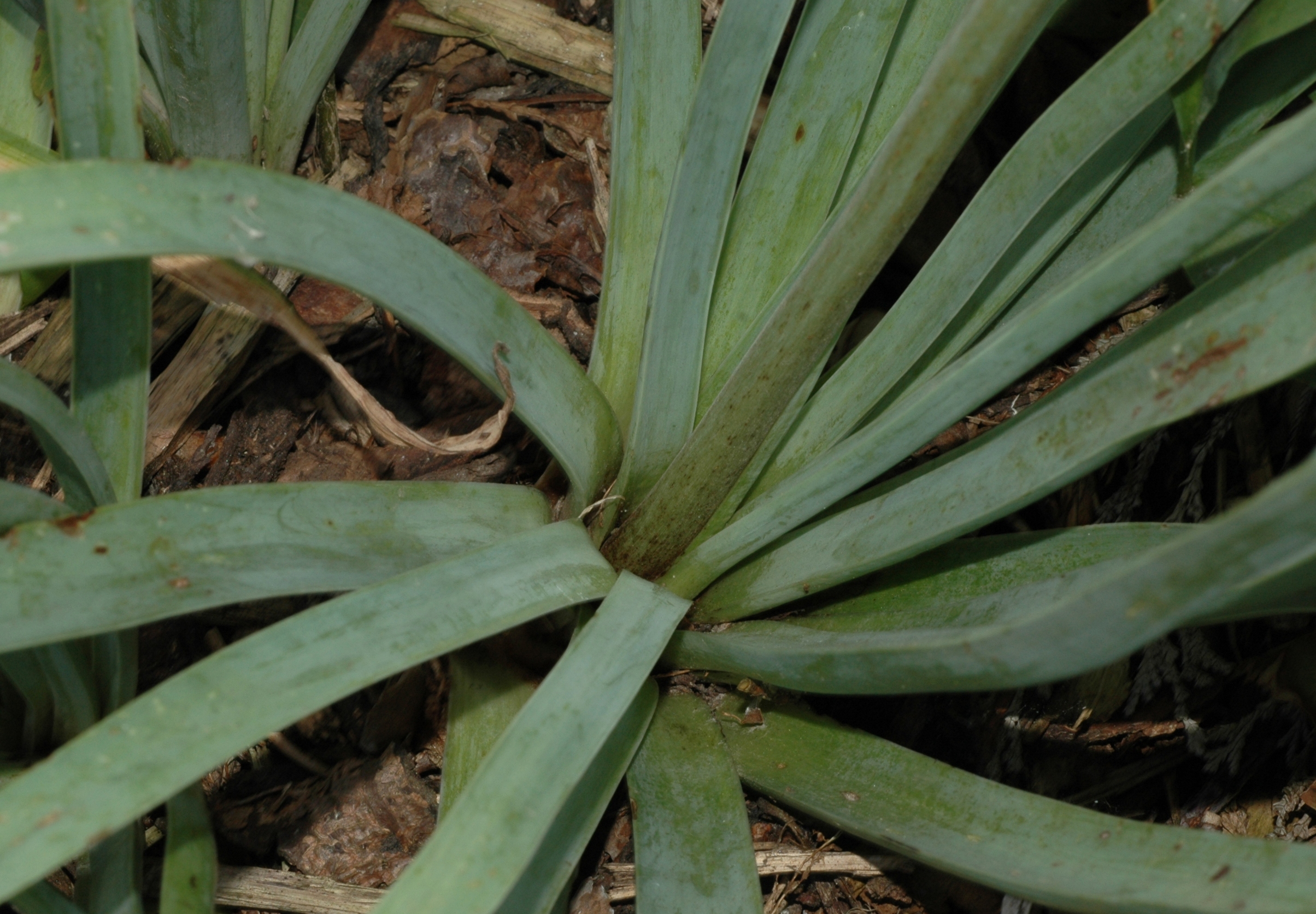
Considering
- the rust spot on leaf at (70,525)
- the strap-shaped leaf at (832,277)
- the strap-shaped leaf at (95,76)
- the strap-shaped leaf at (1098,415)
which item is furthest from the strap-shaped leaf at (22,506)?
the strap-shaped leaf at (1098,415)

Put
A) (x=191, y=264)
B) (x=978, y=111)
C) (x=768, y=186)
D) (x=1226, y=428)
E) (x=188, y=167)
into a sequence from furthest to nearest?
(x=1226, y=428)
(x=768, y=186)
(x=191, y=264)
(x=978, y=111)
(x=188, y=167)

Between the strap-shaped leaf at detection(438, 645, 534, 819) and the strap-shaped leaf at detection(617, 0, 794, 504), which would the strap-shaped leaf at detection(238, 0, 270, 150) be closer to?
the strap-shaped leaf at detection(617, 0, 794, 504)

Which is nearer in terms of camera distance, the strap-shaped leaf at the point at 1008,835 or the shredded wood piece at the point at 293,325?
the strap-shaped leaf at the point at 1008,835

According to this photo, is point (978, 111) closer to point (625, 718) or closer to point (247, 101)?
point (625, 718)

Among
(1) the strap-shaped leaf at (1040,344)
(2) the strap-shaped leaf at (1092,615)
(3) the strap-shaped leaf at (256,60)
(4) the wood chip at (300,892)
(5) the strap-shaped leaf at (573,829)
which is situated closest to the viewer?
(2) the strap-shaped leaf at (1092,615)

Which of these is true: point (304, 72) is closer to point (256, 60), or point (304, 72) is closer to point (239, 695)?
point (256, 60)

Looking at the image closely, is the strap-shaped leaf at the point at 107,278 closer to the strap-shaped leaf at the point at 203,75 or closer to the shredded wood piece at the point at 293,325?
the shredded wood piece at the point at 293,325

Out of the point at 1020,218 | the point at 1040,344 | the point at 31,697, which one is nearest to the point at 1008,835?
the point at 1040,344

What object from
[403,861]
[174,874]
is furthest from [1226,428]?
[174,874]
